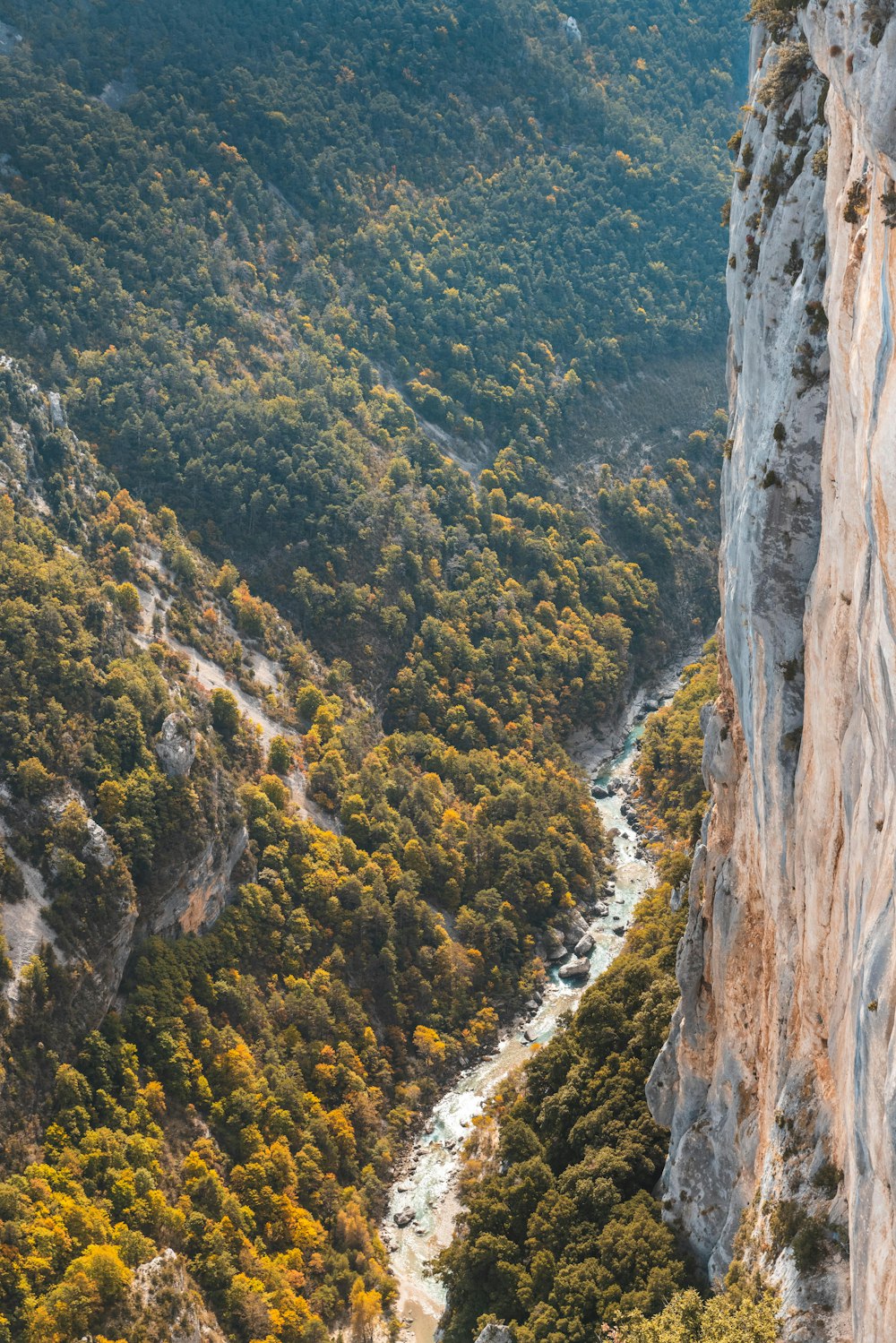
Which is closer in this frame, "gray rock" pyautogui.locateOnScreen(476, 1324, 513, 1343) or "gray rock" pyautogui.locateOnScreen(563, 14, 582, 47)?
"gray rock" pyautogui.locateOnScreen(476, 1324, 513, 1343)

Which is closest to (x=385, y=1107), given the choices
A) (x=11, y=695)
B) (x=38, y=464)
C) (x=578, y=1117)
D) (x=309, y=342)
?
(x=578, y=1117)

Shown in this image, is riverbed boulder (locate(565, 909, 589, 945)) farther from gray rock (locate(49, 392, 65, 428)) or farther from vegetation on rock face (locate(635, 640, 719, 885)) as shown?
gray rock (locate(49, 392, 65, 428))

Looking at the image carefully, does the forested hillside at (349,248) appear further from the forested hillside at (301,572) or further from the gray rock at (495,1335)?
the gray rock at (495,1335)

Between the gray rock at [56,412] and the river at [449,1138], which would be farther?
the gray rock at [56,412]

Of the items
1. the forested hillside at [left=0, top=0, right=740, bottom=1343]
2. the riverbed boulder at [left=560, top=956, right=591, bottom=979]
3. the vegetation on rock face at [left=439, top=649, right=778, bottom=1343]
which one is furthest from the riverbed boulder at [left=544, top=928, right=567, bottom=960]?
the vegetation on rock face at [left=439, top=649, right=778, bottom=1343]

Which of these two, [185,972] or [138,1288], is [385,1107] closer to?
[185,972]

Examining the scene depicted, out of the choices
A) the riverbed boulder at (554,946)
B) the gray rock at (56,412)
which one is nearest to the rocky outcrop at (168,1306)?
the riverbed boulder at (554,946)

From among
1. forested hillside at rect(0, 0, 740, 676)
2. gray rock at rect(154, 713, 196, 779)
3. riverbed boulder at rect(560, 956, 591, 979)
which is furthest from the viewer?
forested hillside at rect(0, 0, 740, 676)
